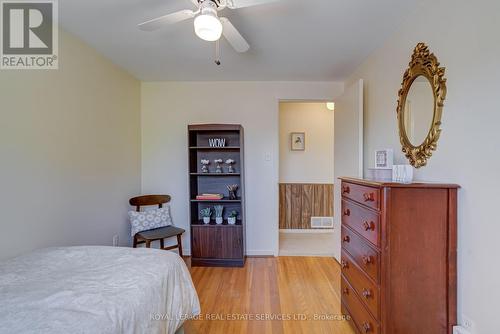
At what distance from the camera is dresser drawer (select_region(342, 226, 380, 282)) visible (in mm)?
1423

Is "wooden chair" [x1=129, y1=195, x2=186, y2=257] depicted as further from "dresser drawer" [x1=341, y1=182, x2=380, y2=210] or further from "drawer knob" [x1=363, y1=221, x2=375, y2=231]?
"drawer knob" [x1=363, y1=221, x2=375, y2=231]

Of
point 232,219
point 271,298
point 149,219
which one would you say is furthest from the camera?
point 232,219

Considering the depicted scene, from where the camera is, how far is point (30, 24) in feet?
5.88

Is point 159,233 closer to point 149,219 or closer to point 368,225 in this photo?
point 149,219

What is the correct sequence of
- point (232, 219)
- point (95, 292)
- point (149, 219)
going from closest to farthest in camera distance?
point (95, 292), point (149, 219), point (232, 219)

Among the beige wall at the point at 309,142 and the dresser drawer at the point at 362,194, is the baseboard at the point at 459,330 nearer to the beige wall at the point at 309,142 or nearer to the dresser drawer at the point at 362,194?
the dresser drawer at the point at 362,194

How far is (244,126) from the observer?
132 inches

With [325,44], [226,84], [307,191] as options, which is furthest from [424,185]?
[307,191]

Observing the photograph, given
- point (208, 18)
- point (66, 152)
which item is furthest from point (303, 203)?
point (208, 18)

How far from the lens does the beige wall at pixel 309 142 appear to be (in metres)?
4.42

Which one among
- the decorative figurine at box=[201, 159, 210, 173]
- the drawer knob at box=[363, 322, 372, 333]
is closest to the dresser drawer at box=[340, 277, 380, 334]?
the drawer knob at box=[363, 322, 372, 333]

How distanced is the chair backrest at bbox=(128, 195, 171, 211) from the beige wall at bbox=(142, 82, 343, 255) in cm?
16

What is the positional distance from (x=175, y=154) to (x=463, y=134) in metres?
A: 3.04

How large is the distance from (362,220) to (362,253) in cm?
22
